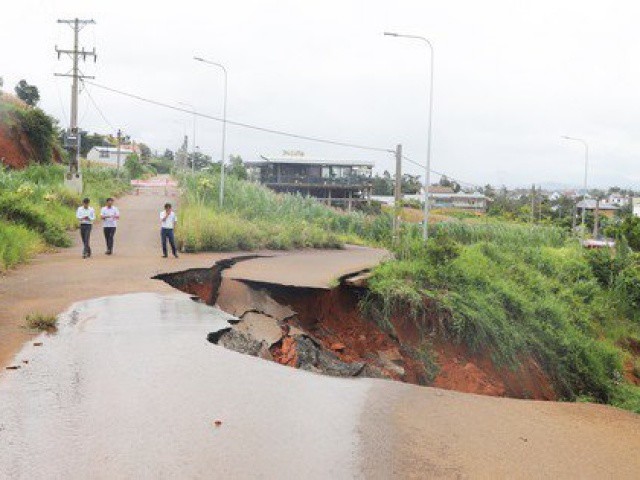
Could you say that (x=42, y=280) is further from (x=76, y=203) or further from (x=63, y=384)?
(x=76, y=203)

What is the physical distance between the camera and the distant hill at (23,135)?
120 ft

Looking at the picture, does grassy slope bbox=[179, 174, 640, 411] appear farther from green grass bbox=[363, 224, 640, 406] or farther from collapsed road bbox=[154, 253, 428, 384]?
collapsed road bbox=[154, 253, 428, 384]

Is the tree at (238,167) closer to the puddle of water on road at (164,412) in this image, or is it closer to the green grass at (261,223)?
the green grass at (261,223)

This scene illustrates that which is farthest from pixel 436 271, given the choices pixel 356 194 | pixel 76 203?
pixel 356 194

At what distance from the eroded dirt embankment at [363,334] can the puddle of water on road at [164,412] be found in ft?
10.0

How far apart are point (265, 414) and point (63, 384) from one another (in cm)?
205

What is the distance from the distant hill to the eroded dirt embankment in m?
27.6

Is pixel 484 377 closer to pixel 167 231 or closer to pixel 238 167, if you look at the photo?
pixel 167 231

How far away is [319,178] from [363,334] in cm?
4091

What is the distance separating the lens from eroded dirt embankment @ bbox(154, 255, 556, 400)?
11594mm

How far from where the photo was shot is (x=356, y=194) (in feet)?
178

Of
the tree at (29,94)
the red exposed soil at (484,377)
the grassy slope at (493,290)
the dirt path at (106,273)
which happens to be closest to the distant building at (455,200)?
the tree at (29,94)

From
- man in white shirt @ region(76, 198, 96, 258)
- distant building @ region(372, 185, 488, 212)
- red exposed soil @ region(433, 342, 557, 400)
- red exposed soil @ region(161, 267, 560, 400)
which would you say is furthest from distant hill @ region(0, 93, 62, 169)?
distant building @ region(372, 185, 488, 212)

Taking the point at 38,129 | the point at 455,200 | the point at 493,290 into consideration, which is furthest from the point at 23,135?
the point at 455,200
